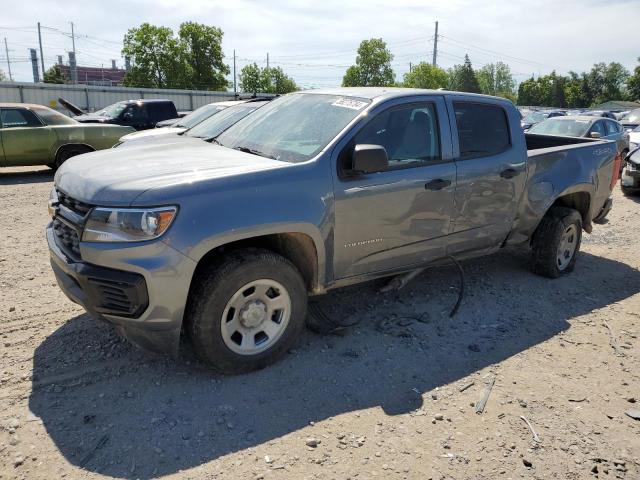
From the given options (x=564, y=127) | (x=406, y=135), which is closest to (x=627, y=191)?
(x=564, y=127)

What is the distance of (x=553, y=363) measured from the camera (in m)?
3.90

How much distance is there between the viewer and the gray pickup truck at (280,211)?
3055 mm

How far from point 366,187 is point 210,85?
→ 60.1 m

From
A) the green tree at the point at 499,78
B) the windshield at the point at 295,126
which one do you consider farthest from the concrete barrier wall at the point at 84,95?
the green tree at the point at 499,78

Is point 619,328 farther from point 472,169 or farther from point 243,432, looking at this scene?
point 243,432

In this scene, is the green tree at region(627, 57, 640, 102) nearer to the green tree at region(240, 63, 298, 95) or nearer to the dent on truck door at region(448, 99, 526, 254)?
the green tree at region(240, 63, 298, 95)

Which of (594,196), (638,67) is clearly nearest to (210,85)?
(594,196)

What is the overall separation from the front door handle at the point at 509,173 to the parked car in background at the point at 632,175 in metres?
7.25

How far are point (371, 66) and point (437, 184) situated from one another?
6520 cm

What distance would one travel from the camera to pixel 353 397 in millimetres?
3369

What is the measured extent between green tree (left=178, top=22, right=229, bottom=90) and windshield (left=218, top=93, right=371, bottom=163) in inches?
2276

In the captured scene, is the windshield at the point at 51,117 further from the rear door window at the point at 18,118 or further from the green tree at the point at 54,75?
the green tree at the point at 54,75

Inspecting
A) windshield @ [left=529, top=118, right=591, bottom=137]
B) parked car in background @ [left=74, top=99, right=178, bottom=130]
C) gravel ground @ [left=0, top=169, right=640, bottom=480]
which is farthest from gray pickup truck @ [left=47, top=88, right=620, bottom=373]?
parked car in background @ [left=74, top=99, right=178, bottom=130]

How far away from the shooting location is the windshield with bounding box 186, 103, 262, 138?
8.82m
